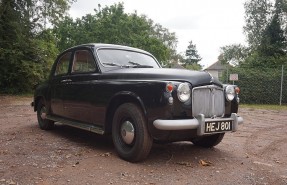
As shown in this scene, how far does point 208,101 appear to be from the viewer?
15.5 feet

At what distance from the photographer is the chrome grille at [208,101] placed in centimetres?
454

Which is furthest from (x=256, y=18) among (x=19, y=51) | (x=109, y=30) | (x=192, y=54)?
(x=192, y=54)

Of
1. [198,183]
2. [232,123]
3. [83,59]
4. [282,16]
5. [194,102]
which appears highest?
[282,16]

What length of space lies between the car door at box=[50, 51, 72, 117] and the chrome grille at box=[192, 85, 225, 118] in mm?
2927

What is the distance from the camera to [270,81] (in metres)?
18.9

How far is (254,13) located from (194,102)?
1289 inches

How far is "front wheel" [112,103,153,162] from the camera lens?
14.7 feet

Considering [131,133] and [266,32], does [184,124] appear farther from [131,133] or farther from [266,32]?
[266,32]

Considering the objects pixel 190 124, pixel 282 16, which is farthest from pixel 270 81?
pixel 190 124

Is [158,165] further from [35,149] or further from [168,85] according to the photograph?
[35,149]

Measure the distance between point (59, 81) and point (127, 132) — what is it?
255 cm

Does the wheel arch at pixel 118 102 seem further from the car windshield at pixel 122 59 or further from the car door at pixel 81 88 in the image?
the car windshield at pixel 122 59

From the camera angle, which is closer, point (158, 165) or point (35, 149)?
point (158, 165)

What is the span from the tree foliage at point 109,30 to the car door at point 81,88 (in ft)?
76.0
